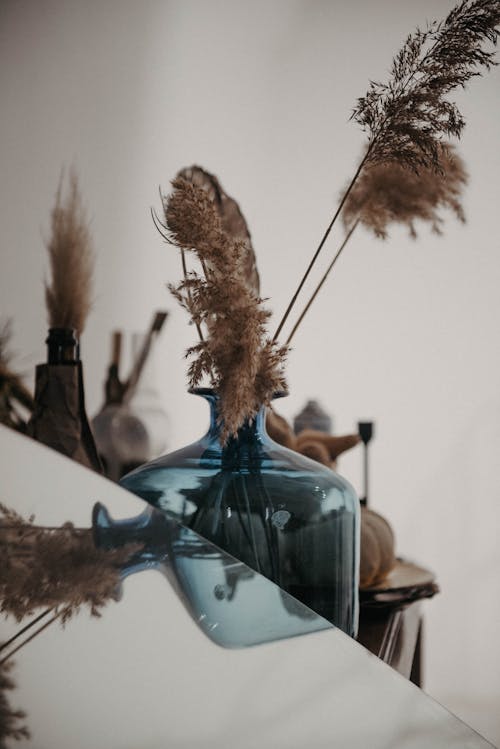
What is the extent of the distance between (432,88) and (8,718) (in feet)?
1.51

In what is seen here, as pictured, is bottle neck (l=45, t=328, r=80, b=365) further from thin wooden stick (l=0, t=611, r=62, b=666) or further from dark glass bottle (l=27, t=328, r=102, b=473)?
thin wooden stick (l=0, t=611, r=62, b=666)

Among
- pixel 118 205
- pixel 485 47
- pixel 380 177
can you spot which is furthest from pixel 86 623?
pixel 485 47

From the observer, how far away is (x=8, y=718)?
0.25m

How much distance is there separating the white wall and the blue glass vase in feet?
4.86

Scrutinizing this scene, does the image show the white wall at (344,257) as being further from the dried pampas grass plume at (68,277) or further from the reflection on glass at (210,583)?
the reflection on glass at (210,583)

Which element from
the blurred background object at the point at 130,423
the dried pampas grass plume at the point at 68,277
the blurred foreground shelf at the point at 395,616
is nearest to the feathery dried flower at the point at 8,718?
the blurred foreground shelf at the point at 395,616

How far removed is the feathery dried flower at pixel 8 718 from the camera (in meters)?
0.24

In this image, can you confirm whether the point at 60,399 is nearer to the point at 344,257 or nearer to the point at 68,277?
the point at 68,277

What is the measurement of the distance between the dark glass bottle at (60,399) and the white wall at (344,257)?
1.29 m

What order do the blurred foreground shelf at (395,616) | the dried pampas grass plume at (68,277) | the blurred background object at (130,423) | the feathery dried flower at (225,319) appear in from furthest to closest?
the blurred background object at (130,423)
the dried pampas grass plume at (68,277)
the blurred foreground shelf at (395,616)
the feathery dried flower at (225,319)

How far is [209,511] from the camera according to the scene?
1.58ft

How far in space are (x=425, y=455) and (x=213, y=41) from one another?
1393mm

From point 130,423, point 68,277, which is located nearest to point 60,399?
point 68,277

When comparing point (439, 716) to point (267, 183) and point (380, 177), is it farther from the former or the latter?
point (267, 183)
